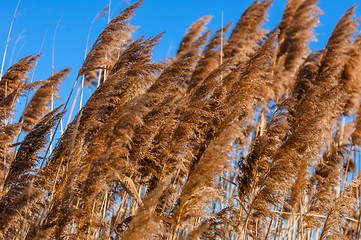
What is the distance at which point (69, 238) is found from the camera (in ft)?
13.3

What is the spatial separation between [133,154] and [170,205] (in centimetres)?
60

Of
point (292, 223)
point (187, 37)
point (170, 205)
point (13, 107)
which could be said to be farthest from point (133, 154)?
point (187, 37)

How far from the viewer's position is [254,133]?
27.3 ft

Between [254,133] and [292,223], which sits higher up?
[254,133]

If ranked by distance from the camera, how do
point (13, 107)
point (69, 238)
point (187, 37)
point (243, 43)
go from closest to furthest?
point (69, 238) → point (13, 107) → point (243, 43) → point (187, 37)

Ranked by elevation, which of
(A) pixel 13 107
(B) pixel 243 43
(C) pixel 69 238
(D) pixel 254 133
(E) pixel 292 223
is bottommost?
(C) pixel 69 238

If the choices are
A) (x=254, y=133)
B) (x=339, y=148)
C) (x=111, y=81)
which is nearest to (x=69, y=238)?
(x=111, y=81)

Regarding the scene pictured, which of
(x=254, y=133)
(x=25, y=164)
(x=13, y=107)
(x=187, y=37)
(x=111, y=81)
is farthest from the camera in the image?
(x=187, y=37)

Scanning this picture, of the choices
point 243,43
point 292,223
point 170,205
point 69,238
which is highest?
point 243,43

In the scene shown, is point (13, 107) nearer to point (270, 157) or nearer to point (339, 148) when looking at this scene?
point (270, 157)

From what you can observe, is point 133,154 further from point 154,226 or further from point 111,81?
point 154,226

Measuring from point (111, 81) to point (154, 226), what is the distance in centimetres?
153

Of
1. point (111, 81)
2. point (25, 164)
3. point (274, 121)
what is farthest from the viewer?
point (274, 121)

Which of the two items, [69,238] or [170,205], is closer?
[69,238]
